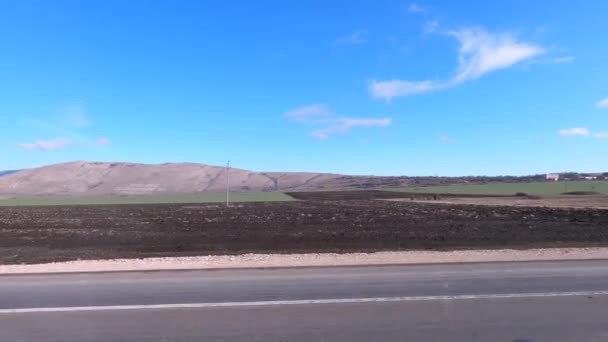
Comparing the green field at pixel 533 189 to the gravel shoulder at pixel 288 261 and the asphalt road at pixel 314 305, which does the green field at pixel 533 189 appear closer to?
the gravel shoulder at pixel 288 261

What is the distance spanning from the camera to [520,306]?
8.16 meters

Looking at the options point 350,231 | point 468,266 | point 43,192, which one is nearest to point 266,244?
point 350,231

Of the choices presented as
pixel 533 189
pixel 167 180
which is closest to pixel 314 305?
pixel 533 189

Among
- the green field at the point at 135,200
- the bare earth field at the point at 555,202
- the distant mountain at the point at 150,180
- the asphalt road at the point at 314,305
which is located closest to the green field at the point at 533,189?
the bare earth field at the point at 555,202

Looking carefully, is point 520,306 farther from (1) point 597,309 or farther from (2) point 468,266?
(2) point 468,266

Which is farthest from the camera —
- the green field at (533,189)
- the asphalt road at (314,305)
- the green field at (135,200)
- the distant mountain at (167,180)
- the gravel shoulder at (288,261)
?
the distant mountain at (167,180)

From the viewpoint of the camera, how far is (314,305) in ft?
27.7

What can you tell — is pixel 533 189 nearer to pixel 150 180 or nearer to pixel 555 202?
pixel 555 202

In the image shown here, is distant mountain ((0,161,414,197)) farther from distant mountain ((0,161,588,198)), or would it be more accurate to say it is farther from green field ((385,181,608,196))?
green field ((385,181,608,196))

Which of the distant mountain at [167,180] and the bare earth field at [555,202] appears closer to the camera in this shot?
the bare earth field at [555,202]

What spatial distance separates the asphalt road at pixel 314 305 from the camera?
271 inches

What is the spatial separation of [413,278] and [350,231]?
19.1 m

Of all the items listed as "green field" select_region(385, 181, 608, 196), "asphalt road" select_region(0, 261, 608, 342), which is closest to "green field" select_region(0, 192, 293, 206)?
"green field" select_region(385, 181, 608, 196)

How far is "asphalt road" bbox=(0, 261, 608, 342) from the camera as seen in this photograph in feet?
22.5
